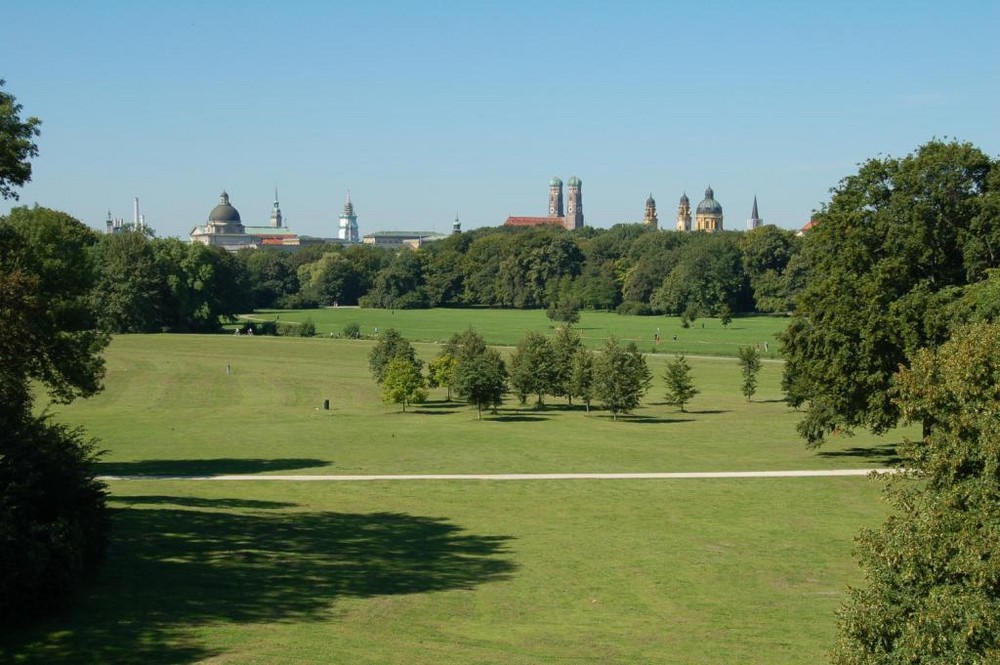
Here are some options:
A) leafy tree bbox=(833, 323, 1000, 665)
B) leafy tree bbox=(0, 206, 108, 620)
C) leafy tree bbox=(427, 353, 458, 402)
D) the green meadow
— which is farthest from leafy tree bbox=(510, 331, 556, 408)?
leafy tree bbox=(833, 323, 1000, 665)

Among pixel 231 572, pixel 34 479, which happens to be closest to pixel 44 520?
pixel 34 479

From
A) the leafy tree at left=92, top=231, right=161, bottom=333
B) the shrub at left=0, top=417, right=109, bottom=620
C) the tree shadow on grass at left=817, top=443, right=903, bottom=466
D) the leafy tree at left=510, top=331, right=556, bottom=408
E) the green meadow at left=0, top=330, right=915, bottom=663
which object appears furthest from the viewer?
the leafy tree at left=92, top=231, right=161, bottom=333

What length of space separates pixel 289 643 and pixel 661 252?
125625mm

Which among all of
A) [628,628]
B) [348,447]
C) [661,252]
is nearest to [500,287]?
[661,252]

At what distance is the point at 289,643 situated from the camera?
49.4 feet

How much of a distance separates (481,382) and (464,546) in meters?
23.4

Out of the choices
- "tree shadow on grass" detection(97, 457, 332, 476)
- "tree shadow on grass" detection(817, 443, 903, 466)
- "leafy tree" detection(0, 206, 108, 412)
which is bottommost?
"tree shadow on grass" detection(817, 443, 903, 466)

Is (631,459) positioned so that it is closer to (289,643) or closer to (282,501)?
(282,501)

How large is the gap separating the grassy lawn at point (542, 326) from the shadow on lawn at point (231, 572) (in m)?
55.6

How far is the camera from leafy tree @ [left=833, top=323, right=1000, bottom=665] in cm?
1238

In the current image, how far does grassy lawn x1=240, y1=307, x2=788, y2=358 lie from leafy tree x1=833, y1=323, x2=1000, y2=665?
61.0m

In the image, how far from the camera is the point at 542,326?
108 meters

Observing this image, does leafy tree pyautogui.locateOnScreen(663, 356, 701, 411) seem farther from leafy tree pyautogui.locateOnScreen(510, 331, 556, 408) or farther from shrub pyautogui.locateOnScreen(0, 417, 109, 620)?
shrub pyautogui.locateOnScreen(0, 417, 109, 620)

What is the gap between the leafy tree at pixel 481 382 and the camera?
45.6 meters
